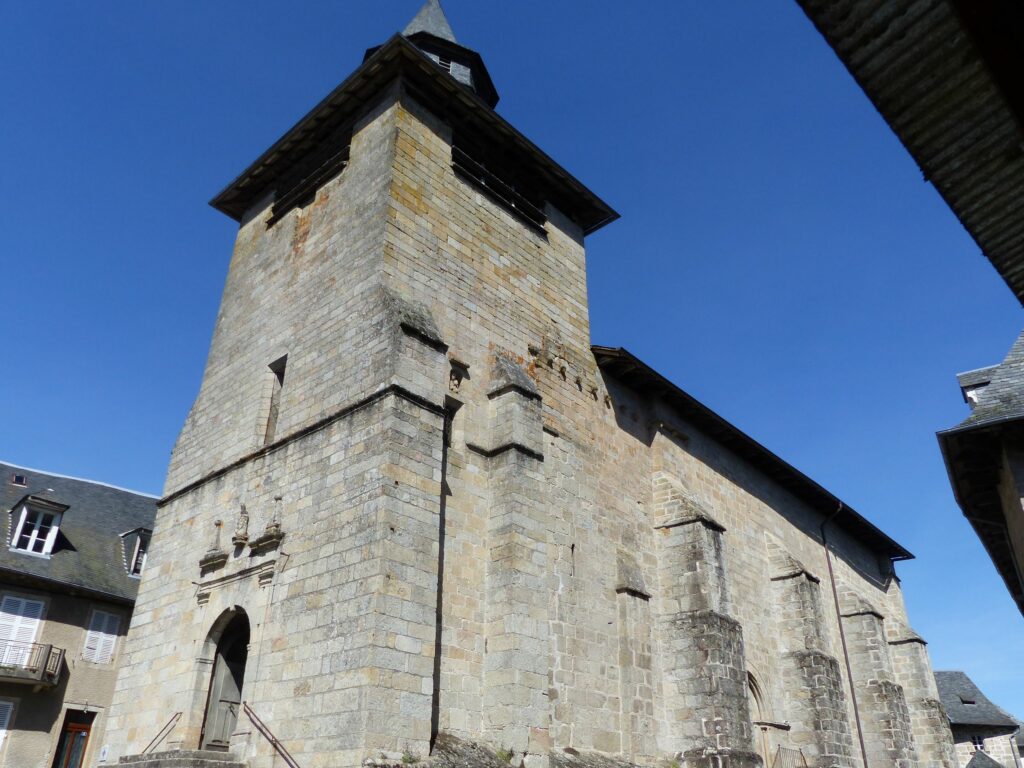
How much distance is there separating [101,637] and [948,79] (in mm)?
20414

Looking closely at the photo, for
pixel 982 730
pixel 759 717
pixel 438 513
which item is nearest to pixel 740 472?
pixel 759 717

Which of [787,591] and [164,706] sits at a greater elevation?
[787,591]

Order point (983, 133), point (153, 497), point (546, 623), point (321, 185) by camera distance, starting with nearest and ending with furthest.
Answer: point (983, 133), point (546, 623), point (321, 185), point (153, 497)

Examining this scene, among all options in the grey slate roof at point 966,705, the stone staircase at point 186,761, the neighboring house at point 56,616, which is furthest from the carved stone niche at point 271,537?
the grey slate roof at point 966,705

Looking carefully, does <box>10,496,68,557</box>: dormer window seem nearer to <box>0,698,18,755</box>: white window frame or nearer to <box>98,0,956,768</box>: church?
<box>0,698,18,755</box>: white window frame

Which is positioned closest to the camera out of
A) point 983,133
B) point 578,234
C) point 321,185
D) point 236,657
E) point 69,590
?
point 983,133

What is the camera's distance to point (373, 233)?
10859mm

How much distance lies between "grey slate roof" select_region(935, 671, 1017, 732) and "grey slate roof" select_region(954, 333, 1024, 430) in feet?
84.4

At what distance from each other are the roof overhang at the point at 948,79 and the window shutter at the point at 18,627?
19.4 meters

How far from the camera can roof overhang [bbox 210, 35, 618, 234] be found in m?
12.1

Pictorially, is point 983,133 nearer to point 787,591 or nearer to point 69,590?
point 787,591

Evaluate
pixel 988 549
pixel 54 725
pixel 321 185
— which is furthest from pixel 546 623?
pixel 54 725

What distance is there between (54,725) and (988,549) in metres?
19.2

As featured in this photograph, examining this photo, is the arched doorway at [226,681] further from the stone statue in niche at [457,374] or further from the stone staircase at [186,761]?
the stone statue in niche at [457,374]
